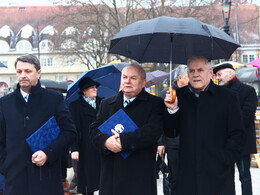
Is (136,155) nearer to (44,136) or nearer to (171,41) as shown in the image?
(44,136)

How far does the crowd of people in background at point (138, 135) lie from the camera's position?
376 cm

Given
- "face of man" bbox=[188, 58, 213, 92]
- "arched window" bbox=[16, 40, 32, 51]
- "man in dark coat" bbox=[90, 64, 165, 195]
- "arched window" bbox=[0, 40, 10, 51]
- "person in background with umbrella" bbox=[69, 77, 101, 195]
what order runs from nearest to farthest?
"man in dark coat" bbox=[90, 64, 165, 195], "face of man" bbox=[188, 58, 213, 92], "person in background with umbrella" bbox=[69, 77, 101, 195], "arched window" bbox=[16, 40, 32, 51], "arched window" bbox=[0, 40, 10, 51]

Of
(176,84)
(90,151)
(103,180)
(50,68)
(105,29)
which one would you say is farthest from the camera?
(50,68)

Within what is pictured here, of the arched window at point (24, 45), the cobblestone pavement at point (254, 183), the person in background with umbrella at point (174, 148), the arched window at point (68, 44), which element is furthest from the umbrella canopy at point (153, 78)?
the arched window at point (24, 45)

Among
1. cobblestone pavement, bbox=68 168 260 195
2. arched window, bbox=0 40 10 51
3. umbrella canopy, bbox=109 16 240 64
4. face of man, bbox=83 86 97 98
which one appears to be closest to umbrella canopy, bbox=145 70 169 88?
cobblestone pavement, bbox=68 168 260 195

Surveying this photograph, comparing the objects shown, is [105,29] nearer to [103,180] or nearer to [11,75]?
[103,180]

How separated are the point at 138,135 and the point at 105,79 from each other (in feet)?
14.5

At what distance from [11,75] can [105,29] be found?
39.5 metres

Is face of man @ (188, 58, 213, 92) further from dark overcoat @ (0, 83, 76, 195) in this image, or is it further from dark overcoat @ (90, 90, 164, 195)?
dark overcoat @ (0, 83, 76, 195)

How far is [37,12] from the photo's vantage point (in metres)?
69.4

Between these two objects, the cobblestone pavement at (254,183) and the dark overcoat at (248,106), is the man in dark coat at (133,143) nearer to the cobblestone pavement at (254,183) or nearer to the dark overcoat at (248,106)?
the dark overcoat at (248,106)

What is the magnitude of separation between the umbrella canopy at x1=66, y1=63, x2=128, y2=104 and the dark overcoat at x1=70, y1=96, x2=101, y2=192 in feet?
2.75

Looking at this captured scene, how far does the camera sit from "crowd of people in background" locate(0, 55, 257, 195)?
148 inches

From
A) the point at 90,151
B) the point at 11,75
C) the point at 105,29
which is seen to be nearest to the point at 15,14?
the point at 11,75
